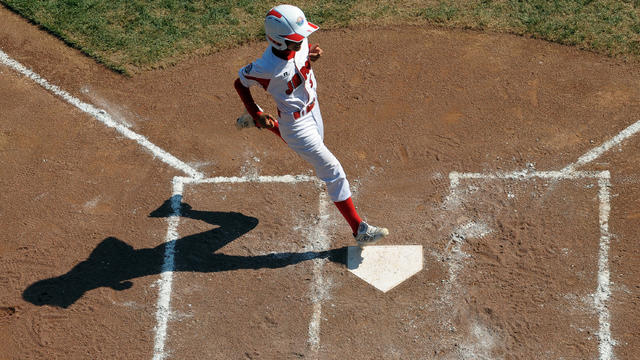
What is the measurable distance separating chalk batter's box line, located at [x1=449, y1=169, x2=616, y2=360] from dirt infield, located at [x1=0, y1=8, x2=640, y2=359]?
0.07 feet

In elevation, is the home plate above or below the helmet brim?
below

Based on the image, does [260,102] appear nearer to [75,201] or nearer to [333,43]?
[333,43]

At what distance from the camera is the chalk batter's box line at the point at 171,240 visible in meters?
6.11

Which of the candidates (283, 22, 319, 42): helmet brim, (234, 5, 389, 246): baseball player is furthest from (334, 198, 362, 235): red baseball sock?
(283, 22, 319, 42): helmet brim

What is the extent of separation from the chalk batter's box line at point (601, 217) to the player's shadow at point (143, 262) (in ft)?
5.68

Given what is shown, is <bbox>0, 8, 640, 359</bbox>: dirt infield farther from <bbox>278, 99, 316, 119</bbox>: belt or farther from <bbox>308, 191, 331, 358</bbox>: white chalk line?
<bbox>278, 99, 316, 119</bbox>: belt

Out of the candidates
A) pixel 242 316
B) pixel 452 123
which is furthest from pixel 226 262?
pixel 452 123

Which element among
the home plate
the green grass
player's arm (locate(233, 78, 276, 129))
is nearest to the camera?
player's arm (locate(233, 78, 276, 129))

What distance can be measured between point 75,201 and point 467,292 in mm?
4145

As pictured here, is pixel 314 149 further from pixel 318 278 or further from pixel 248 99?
pixel 318 278

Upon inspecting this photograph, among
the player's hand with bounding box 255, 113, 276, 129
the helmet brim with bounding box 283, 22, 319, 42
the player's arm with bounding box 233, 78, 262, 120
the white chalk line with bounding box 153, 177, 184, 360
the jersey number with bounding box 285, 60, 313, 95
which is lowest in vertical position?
the white chalk line with bounding box 153, 177, 184, 360

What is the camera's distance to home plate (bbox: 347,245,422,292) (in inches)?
250

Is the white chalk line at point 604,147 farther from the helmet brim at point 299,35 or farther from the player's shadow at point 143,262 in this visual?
the helmet brim at point 299,35

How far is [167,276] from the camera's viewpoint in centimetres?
653
